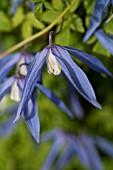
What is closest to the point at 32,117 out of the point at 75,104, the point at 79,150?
the point at 75,104

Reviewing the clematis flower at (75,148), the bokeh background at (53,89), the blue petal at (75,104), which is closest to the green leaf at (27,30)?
the bokeh background at (53,89)

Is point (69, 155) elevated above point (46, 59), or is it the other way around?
point (46, 59)

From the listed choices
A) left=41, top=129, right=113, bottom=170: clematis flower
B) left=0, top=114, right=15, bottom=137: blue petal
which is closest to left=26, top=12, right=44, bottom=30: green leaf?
left=0, top=114, right=15, bottom=137: blue petal

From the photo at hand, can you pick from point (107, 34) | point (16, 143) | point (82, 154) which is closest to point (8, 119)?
point (16, 143)

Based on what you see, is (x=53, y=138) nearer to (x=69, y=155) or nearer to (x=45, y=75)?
(x=69, y=155)

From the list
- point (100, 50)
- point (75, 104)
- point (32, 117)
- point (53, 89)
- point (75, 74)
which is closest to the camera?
point (75, 74)

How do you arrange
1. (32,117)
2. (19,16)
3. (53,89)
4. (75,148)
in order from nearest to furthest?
(32,117) → (19,16) → (53,89) → (75,148)

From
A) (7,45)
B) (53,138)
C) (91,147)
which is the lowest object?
(91,147)

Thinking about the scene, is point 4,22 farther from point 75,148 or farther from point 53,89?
point 75,148
